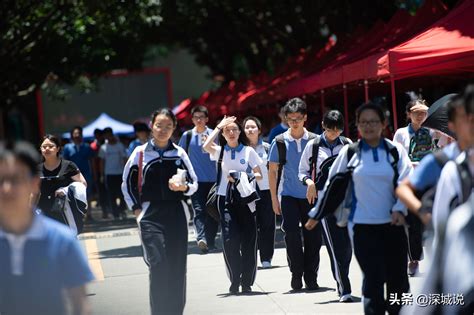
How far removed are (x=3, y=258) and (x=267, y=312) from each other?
4.36 meters

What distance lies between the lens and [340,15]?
90.0 feet

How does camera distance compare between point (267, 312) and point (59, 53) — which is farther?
point (59, 53)

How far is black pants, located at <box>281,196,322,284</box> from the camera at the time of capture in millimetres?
10477

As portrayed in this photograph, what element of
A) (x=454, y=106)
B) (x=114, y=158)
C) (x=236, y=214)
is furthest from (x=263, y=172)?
(x=114, y=158)

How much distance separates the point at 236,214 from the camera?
1092 cm

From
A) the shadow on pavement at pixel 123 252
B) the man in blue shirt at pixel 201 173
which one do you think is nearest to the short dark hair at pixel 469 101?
the man in blue shirt at pixel 201 173

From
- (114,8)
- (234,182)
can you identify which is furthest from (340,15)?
(234,182)

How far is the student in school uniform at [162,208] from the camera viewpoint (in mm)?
8445

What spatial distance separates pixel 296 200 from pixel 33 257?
5470 millimetres

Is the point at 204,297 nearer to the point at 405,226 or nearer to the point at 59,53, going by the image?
the point at 405,226

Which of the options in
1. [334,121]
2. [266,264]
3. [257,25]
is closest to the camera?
[334,121]

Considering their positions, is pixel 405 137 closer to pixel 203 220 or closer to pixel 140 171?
pixel 140 171

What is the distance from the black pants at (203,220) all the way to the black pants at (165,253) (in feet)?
19.3

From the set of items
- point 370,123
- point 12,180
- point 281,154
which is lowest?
point 281,154
